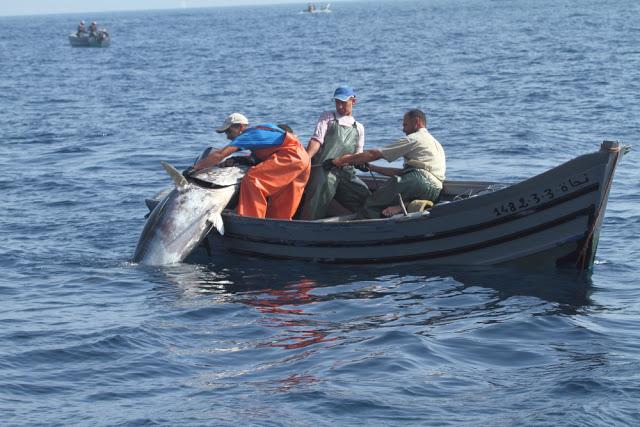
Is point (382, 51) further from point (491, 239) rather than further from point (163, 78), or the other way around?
point (491, 239)

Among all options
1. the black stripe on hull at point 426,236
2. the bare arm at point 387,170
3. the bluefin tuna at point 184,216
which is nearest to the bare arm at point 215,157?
the bluefin tuna at point 184,216

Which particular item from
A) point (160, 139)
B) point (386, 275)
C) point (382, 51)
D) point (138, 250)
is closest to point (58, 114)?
point (160, 139)

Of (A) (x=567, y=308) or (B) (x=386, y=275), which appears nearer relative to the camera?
(A) (x=567, y=308)

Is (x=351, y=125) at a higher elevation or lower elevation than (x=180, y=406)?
Result: higher

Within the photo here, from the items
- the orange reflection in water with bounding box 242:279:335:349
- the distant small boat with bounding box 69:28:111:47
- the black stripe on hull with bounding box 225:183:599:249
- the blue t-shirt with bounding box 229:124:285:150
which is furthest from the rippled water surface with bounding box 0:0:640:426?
the distant small boat with bounding box 69:28:111:47

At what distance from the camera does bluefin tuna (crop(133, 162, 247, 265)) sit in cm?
1405

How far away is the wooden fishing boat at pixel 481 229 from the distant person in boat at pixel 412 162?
49 cm

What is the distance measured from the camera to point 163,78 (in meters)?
44.5

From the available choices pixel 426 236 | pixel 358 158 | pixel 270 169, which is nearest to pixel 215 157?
pixel 270 169

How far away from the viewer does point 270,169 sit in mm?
13977

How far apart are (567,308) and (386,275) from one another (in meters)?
2.42

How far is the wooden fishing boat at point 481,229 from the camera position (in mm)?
12320

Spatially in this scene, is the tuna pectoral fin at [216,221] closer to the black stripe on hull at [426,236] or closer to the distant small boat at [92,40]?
the black stripe on hull at [426,236]

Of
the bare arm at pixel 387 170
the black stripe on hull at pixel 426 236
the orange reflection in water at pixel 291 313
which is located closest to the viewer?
the orange reflection in water at pixel 291 313
